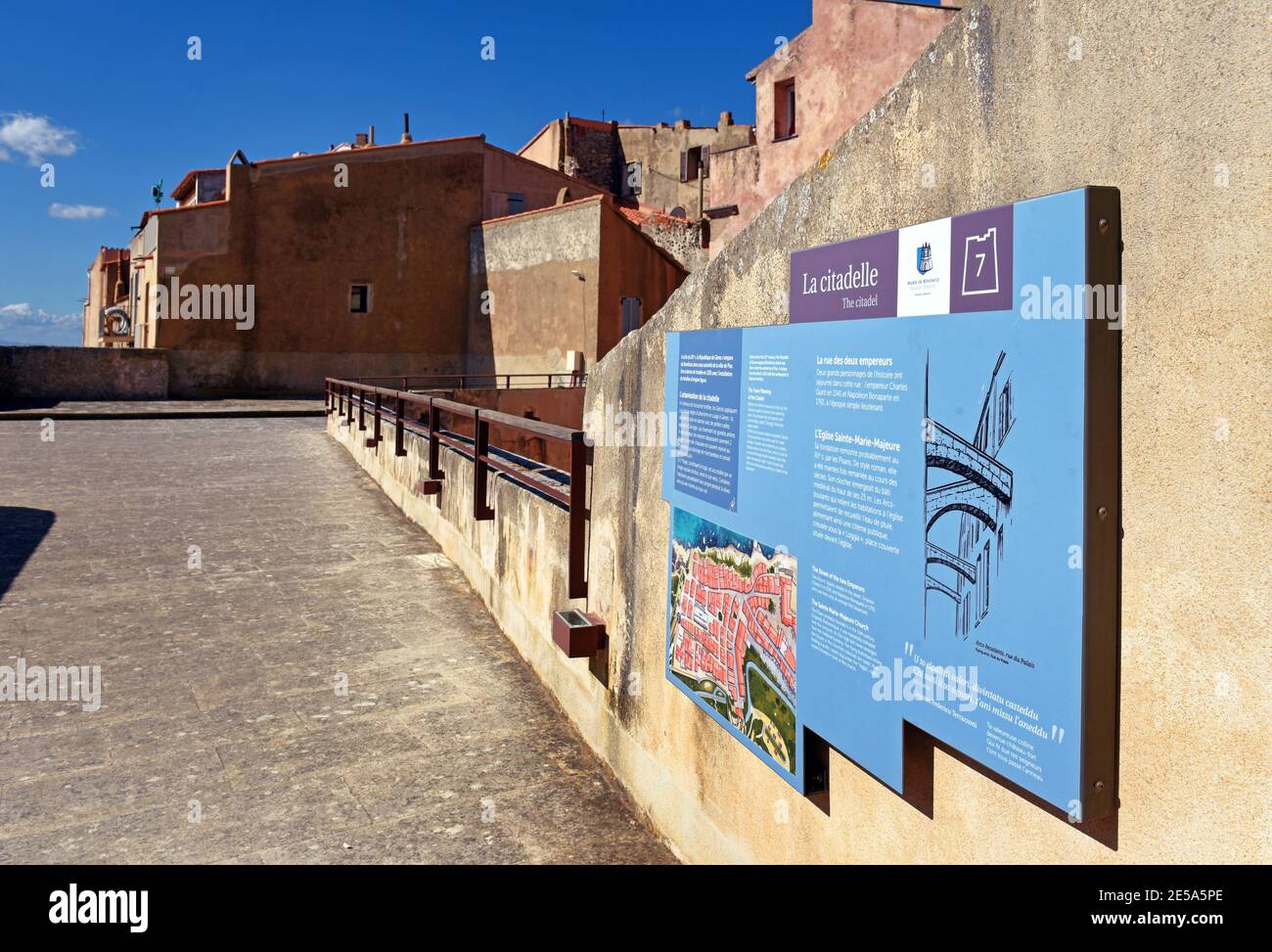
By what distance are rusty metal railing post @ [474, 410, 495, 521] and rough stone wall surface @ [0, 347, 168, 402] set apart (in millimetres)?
23263

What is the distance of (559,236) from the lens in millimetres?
29297

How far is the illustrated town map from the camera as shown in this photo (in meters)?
3.15

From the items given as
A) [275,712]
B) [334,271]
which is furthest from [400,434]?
[334,271]

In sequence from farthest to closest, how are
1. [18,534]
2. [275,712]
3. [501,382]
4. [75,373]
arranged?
1. [501,382]
2. [75,373]
3. [18,534]
4. [275,712]

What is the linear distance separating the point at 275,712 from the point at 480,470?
2.34 m

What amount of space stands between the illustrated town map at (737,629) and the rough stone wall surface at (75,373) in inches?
1053

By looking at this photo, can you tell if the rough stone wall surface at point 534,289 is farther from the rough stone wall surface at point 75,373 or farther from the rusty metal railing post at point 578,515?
the rusty metal railing post at point 578,515

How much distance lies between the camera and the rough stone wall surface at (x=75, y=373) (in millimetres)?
25953

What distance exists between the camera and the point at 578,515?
17.0ft

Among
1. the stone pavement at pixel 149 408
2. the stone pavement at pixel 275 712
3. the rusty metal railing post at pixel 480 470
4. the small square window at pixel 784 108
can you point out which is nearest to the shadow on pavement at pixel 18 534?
the stone pavement at pixel 275 712

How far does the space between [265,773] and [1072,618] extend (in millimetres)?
3841

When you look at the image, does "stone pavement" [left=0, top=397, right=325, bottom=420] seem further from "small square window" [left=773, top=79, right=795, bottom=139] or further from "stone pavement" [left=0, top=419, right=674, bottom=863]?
"stone pavement" [left=0, top=419, right=674, bottom=863]

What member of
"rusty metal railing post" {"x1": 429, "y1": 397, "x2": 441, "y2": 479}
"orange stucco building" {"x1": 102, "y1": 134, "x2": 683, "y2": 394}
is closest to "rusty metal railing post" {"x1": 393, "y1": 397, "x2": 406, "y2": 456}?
"rusty metal railing post" {"x1": 429, "y1": 397, "x2": 441, "y2": 479}

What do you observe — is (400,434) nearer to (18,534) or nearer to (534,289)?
(18,534)
